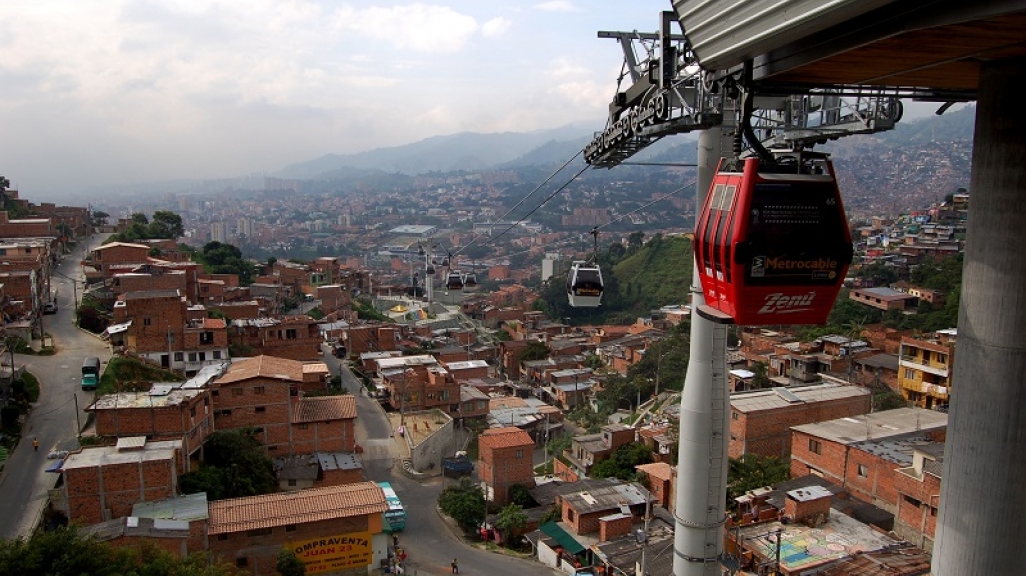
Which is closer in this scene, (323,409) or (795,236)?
(795,236)

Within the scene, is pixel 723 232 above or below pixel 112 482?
above

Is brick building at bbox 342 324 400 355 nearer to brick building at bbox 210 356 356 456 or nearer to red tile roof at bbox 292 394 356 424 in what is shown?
red tile roof at bbox 292 394 356 424

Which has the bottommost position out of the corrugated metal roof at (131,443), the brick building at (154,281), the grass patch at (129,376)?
the corrugated metal roof at (131,443)

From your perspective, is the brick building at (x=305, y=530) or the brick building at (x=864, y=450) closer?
the brick building at (x=305, y=530)

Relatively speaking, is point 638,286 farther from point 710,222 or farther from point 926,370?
point 710,222

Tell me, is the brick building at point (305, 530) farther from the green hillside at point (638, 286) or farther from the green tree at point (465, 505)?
the green hillside at point (638, 286)

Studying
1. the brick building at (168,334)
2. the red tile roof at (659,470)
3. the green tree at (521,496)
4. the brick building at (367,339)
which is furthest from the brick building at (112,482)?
the brick building at (367,339)

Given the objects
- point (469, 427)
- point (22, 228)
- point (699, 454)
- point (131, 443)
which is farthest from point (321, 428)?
point (22, 228)
